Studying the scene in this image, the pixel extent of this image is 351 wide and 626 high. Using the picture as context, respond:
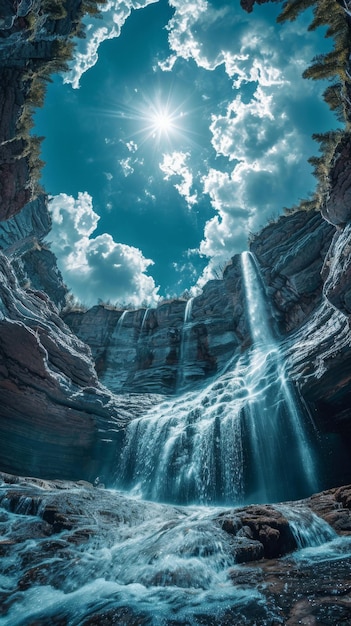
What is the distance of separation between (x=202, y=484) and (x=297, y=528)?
27.8ft

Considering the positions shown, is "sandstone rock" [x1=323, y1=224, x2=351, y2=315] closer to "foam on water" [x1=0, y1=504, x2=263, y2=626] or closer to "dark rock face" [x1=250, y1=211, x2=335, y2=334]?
"foam on water" [x1=0, y1=504, x2=263, y2=626]

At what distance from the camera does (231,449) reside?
15.0 meters

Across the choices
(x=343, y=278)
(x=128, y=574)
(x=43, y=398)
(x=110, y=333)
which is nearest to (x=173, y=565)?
(x=128, y=574)

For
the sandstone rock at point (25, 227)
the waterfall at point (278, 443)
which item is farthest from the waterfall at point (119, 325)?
the waterfall at point (278, 443)

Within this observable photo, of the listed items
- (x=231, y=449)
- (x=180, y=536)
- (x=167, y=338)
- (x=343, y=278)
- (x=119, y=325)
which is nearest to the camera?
(x=180, y=536)

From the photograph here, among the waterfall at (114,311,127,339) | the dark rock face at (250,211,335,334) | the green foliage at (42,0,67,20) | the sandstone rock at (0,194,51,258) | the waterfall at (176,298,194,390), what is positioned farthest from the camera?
the waterfall at (114,311,127,339)

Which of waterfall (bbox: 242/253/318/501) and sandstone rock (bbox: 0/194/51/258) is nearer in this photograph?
waterfall (bbox: 242/253/318/501)

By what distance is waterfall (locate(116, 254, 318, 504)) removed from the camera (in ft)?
45.6

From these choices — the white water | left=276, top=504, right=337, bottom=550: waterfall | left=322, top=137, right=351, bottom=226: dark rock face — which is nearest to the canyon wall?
left=322, top=137, right=351, bottom=226: dark rock face

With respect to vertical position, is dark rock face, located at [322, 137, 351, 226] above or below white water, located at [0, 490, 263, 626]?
above

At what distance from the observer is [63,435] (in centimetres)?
1711

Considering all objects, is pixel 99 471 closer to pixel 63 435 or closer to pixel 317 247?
pixel 63 435

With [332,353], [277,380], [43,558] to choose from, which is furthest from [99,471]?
[332,353]

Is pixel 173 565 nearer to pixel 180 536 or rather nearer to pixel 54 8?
pixel 180 536
